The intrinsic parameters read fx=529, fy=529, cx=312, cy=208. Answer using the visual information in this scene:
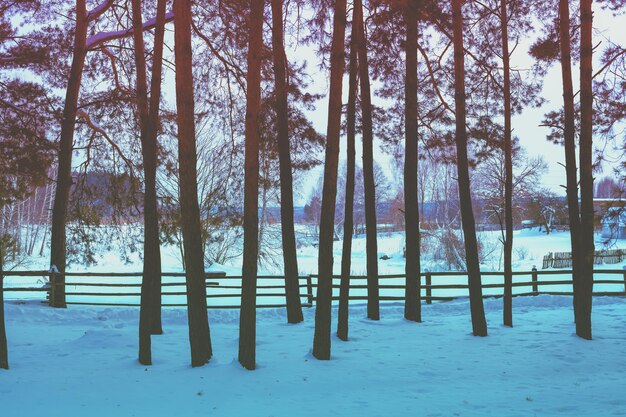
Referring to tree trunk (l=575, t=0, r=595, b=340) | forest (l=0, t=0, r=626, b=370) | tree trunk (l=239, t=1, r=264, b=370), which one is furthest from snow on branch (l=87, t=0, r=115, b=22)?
tree trunk (l=575, t=0, r=595, b=340)

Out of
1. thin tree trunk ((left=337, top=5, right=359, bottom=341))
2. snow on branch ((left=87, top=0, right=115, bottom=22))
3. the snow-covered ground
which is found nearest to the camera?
thin tree trunk ((left=337, top=5, right=359, bottom=341))

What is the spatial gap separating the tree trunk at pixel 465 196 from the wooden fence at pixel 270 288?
1.98 metres

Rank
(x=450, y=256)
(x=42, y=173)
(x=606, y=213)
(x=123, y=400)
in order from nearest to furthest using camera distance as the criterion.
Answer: (x=123, y=400) < (x=606, y=213) < (x=42, y=173) < (x=450, y=256)

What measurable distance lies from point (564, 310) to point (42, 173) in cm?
1307

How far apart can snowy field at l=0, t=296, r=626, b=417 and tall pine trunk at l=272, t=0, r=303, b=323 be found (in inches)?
29.5

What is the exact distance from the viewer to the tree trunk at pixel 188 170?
697 centimetres

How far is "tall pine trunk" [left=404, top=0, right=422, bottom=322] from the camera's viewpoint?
10.8 m

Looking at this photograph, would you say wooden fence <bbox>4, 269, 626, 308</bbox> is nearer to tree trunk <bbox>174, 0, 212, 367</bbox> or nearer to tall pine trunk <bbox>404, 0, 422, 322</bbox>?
tall pine trunk <bbox>404, 0, 422, 322</bbox>

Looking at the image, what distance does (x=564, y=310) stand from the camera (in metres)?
13.6

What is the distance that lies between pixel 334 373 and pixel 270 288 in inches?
513

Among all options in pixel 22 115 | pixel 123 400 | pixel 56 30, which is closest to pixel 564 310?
pixel 123 400

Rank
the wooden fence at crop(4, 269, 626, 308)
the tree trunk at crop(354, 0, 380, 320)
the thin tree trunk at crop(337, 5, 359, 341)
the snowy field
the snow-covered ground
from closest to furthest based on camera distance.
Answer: the snowy field → the thin tree trunk at crop(337, 5, 359, 341) → the tree trunk at crop(354, 0, 380, 320) → the wooden fence at crop(4, 269, 626, 308) → the snow-covered ground

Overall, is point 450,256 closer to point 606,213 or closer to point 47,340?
point 606,213

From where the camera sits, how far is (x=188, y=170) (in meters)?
6.95
